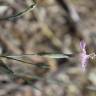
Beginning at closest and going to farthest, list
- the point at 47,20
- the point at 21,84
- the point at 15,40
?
the point at 21,84, the point at 15,40, the point at 47,20

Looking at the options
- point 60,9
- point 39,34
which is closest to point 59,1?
point 60,9

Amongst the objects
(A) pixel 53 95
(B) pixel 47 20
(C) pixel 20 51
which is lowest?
(A) pixel 53 95

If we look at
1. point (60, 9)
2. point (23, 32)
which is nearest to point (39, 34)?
point (23, 32)

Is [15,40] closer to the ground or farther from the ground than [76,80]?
farther from the ground

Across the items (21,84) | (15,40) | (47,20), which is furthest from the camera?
(47,20)

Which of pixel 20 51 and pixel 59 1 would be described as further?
pixel 59 1

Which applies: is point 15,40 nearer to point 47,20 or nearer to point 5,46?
point 5,46
